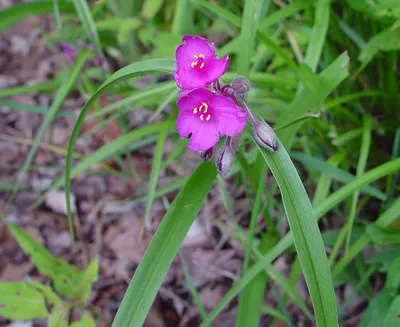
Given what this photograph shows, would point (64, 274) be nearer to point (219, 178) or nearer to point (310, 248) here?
point (219, 178)

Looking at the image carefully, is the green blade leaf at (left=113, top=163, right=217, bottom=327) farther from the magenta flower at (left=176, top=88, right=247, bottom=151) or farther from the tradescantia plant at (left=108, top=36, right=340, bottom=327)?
the magenta flower at (left=176, top=88, right=247, bottom=151)

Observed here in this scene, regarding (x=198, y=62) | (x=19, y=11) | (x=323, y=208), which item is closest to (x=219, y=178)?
(x=323, y=208)

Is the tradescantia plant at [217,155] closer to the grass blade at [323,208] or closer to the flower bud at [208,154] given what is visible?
the flower bud at [208,154]

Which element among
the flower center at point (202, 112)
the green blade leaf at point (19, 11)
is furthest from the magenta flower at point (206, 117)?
the green blade leaf at point (19, 11)

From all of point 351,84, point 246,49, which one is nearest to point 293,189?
point 246,49

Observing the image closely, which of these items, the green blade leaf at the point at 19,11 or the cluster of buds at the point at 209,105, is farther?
the green blade leaf at the point at 19,11

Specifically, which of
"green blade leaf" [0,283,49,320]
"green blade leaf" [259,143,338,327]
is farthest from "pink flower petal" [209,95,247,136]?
"green blade leaf" [0,283,49,320]

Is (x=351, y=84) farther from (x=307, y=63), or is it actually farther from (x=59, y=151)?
(x=59, y=151)
